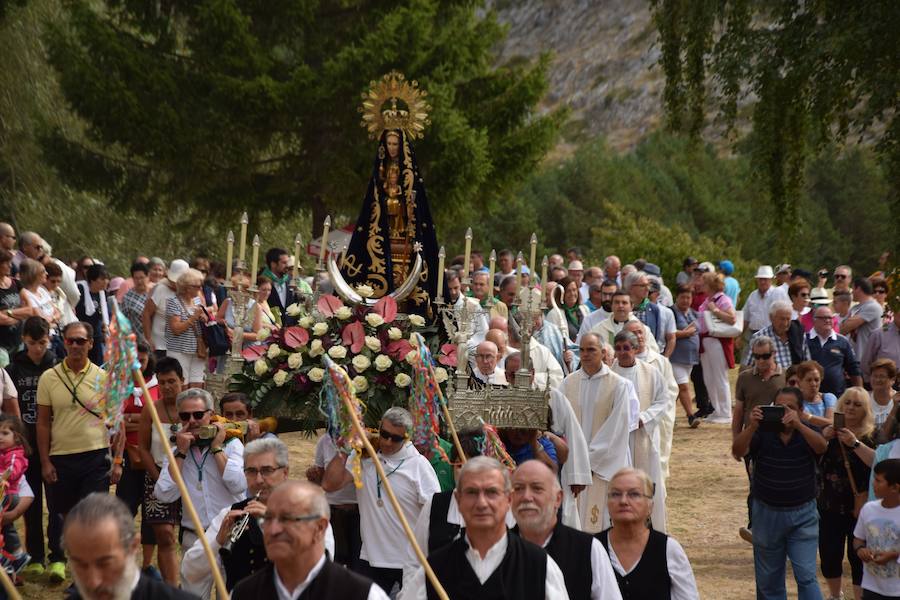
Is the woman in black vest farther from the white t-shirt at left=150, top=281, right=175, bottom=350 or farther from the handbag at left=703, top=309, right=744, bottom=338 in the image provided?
the handbag at left=703, top=309, right=744, bottom=338

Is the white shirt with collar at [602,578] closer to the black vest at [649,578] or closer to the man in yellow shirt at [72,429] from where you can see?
the black vest at [649,578]

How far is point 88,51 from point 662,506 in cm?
1812

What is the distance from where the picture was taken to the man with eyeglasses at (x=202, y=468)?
8.34 m

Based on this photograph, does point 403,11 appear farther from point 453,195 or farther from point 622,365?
point 622,365

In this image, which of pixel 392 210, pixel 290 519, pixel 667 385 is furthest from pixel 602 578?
pixel 667 385

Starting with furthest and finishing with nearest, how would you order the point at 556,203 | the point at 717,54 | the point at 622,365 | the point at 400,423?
the point at 556,203 → the point at 622,365 → the point at 717,54 → the point at 400,423

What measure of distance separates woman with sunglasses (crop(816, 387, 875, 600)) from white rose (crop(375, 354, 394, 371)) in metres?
3.14

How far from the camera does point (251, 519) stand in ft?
22.6

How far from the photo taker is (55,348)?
39.3 ft

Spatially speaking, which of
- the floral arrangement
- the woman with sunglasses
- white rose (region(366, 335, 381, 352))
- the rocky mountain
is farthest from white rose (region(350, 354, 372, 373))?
the rocky mountain

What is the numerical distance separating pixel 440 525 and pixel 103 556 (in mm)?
3116

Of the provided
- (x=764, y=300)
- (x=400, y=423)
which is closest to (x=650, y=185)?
(x=764, y=300)

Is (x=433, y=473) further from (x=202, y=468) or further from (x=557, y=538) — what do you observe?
(x=557, y=538)

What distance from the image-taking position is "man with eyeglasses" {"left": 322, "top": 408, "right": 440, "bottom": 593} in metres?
8.41
